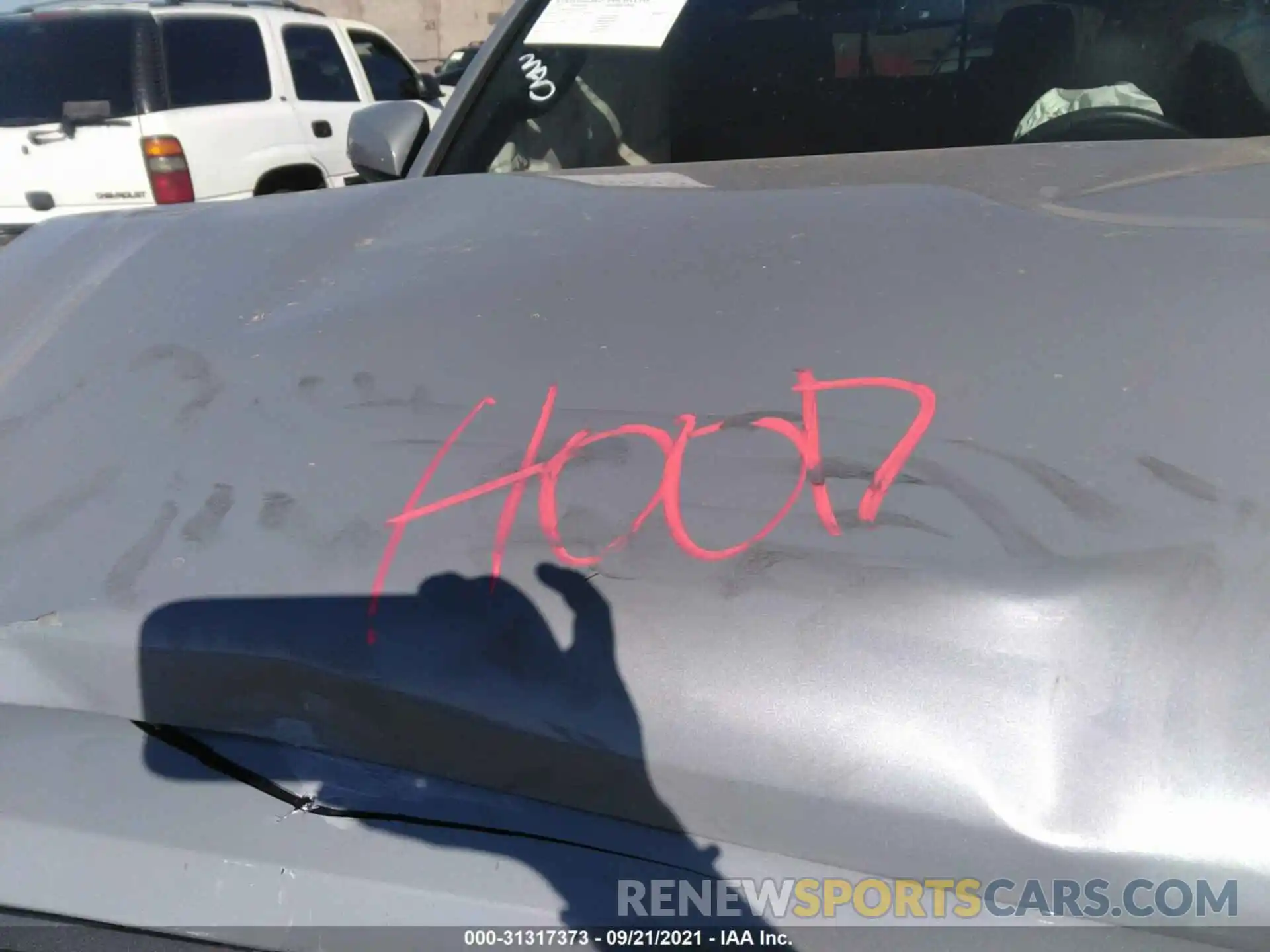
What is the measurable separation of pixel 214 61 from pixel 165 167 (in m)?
0.93

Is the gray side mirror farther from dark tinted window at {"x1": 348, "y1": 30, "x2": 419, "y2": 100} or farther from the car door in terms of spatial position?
dark tinted window at {"x1": 348, "y1": 30, "x2": 419, "y2": 100}

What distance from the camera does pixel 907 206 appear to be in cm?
159

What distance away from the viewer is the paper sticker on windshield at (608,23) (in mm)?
2336

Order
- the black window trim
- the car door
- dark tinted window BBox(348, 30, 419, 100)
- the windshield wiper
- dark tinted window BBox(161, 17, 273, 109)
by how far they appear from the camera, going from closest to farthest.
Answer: the black window trim → the windshield wiper → dark tinted window BBox(161, 17, 273, 109) → the car door → dark tinted window BBox(348, 30, 419, 100)

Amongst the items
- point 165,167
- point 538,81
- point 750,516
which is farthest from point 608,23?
point 165,167

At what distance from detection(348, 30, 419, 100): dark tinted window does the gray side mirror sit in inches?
223

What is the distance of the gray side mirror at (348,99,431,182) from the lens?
2.53 metres

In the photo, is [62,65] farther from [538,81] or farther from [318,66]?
[538,81]

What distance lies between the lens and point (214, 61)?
6.26 meters

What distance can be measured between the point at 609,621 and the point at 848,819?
0.32 meters

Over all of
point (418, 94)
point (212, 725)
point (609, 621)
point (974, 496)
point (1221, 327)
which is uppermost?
point (1221, 327)

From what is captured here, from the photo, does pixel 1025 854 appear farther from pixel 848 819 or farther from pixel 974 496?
pixel 974 496

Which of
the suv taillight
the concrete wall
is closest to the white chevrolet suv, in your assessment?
the suv taillight

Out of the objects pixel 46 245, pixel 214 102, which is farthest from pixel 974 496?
pixel 214 102
